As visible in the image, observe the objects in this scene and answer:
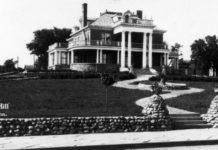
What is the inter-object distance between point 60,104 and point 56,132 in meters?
6.12

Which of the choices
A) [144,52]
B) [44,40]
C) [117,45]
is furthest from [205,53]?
[44,40]

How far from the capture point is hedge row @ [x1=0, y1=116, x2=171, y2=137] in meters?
15.7

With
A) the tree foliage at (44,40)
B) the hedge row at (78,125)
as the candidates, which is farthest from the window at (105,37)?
the hedge row at (78,125)

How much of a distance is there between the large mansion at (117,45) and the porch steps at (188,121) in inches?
1131

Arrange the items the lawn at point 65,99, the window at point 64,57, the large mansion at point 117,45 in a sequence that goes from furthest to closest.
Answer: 1. the window at point 64,57
2. the large mansion at point 117,45
3. the lawn at point 65,99

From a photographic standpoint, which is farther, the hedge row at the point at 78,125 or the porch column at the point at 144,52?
the porch column at the point at 144,52

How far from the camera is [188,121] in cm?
1852

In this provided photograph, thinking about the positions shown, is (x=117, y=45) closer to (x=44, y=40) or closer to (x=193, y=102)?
(x=193, y=102)

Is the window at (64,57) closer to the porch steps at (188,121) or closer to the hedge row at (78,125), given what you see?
the porch steps at (188,121)

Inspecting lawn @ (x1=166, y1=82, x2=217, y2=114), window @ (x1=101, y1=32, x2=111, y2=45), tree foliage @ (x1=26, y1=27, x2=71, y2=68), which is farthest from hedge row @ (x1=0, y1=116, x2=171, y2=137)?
tree foliage @ (x1=26, y1=27, x2=71, y2=68)

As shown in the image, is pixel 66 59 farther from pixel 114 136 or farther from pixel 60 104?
pixel 114 136

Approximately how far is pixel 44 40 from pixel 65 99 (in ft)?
199

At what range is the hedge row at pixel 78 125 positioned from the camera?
1571 centimetres

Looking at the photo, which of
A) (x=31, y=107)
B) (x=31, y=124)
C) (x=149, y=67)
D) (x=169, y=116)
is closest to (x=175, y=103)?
(x=169, y=116)
